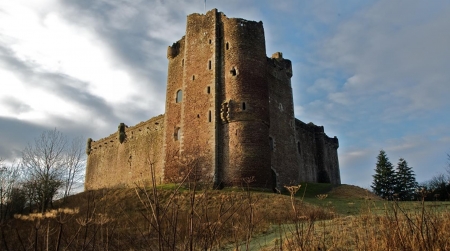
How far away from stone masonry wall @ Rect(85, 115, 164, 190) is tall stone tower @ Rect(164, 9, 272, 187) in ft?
13.0

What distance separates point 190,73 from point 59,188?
12.0 metres

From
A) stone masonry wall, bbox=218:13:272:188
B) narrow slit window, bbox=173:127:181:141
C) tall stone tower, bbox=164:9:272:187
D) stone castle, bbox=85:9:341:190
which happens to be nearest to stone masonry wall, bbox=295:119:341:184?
stone castle, bbox=85:9:341:190

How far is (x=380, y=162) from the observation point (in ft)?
140

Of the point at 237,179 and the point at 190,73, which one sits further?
the point at 190,73

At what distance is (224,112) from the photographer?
2359 cm

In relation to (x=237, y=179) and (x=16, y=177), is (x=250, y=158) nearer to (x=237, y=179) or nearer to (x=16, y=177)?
(x=237, y=179)

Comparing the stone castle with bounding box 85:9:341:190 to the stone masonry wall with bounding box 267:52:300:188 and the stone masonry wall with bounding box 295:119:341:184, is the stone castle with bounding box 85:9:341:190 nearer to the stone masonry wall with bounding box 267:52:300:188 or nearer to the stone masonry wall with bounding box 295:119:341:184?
the stone masonry wall with bounding box 267:52:300:188

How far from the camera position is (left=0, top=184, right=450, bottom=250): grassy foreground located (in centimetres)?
414

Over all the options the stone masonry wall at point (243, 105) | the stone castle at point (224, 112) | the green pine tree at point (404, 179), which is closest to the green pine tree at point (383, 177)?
the green pine tree at point (404, 179)

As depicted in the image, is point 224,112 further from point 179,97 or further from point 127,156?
point 127,156

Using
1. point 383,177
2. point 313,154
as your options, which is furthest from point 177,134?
point 383,177

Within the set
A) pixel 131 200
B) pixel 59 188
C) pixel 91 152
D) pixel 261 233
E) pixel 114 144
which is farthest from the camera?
pixel 91 152

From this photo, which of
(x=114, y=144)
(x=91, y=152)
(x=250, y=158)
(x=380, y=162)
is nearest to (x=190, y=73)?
(x=250, y=158)

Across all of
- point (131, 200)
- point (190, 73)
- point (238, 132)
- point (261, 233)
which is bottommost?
point (261, 233)
